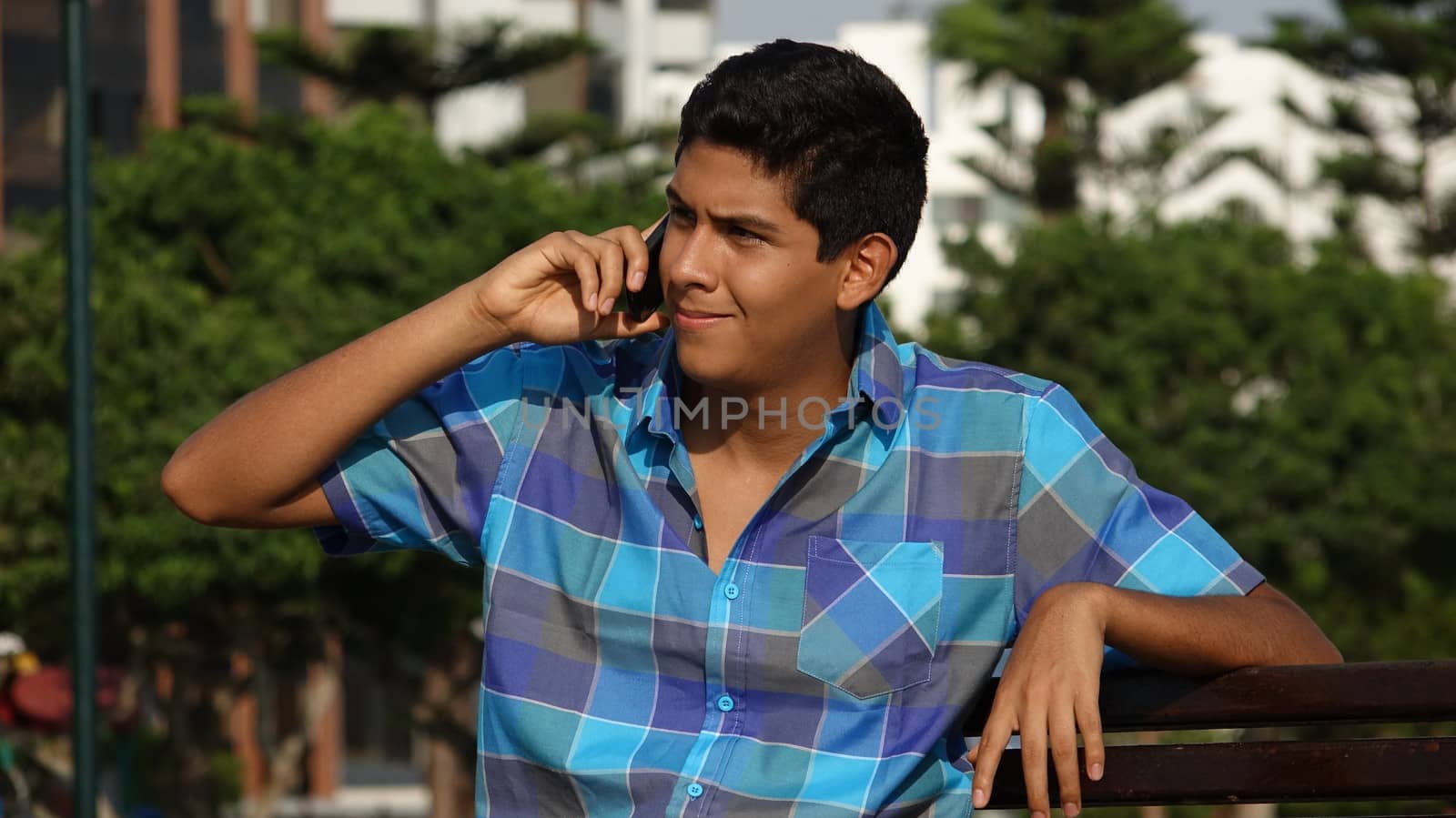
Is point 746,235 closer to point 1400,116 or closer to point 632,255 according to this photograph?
point 632,255

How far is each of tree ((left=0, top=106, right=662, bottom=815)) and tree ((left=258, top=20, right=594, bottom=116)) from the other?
104 inches

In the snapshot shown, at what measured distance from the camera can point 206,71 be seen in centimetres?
2177

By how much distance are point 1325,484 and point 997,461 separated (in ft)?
48.8

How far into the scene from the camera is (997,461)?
2152 mm

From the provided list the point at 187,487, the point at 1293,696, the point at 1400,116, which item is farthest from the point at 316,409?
the point at 1400,116

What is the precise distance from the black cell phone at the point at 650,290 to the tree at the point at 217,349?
9.50 m

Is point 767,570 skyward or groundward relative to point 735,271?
groundward

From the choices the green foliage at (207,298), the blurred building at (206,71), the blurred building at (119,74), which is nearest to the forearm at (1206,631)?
the green foliage at (207,298)

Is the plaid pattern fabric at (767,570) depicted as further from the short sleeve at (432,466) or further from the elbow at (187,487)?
the elbow at (187,487)

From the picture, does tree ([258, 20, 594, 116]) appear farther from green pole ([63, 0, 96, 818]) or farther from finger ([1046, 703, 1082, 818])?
finger ([1046, 703, 1082, 818])

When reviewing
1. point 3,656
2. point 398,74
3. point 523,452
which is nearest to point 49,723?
point 3,656

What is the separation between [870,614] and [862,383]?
0.89 feet

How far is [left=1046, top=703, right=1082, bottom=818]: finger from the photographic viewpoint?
1939 mm

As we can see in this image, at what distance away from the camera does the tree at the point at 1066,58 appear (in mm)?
20938
